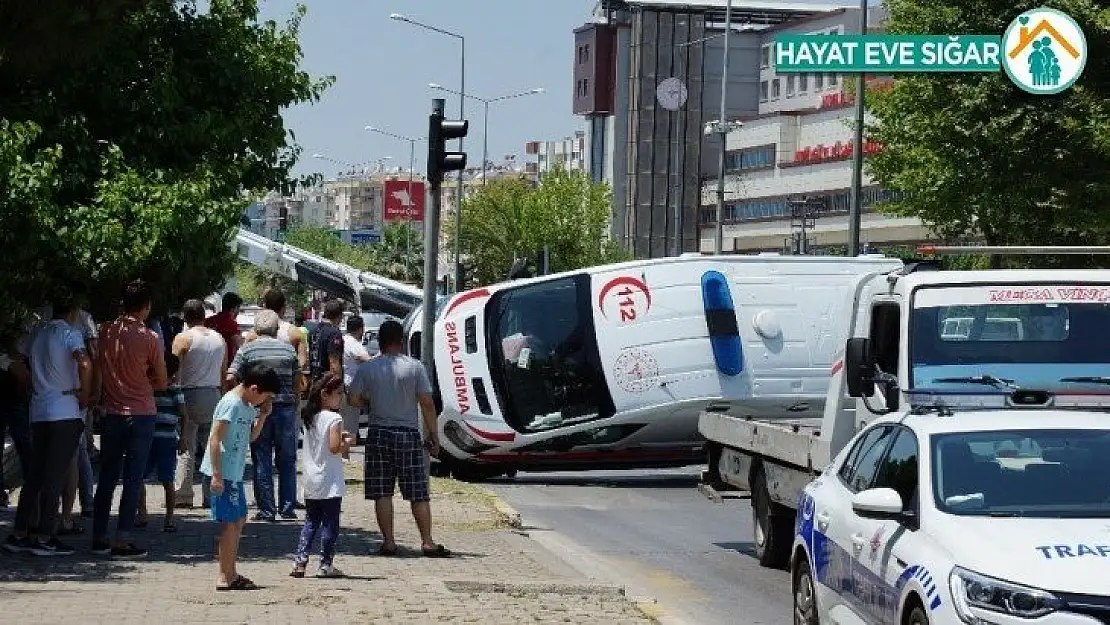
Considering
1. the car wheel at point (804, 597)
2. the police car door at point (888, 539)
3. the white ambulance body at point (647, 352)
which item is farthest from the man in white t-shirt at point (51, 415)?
the white ambulance body at point (647, 352)

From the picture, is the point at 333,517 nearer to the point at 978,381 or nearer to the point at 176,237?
the point at 176,237

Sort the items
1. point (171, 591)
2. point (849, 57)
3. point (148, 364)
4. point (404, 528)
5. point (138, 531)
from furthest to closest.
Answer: point (849, 57), point (404, 528), point (138, 531), point (148, 364), point (171, 591)

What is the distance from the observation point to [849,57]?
100ft

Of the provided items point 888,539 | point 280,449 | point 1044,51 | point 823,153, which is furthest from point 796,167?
point 888,539

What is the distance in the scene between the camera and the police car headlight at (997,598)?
26.3 feet

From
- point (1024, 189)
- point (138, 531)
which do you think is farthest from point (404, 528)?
point (1024, 189)

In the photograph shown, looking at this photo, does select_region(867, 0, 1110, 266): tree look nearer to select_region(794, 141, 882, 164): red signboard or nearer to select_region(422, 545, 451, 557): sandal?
select_region(422, 545, 451, 557): sandal

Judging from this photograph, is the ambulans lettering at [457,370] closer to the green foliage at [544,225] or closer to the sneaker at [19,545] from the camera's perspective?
the sneaker at [19,545]

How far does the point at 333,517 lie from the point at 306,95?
4.77 m

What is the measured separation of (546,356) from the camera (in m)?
25.2

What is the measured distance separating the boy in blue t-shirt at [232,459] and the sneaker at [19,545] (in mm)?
2190

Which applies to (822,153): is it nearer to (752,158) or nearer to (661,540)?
(752,158)

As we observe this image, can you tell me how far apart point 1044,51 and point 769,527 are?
2361 centimetres

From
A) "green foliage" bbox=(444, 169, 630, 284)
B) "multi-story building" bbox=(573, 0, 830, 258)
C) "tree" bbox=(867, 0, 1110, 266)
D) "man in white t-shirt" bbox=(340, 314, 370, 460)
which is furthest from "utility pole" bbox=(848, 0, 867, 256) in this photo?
"multi-story building" bbox=(573, 0, 830, 258)
